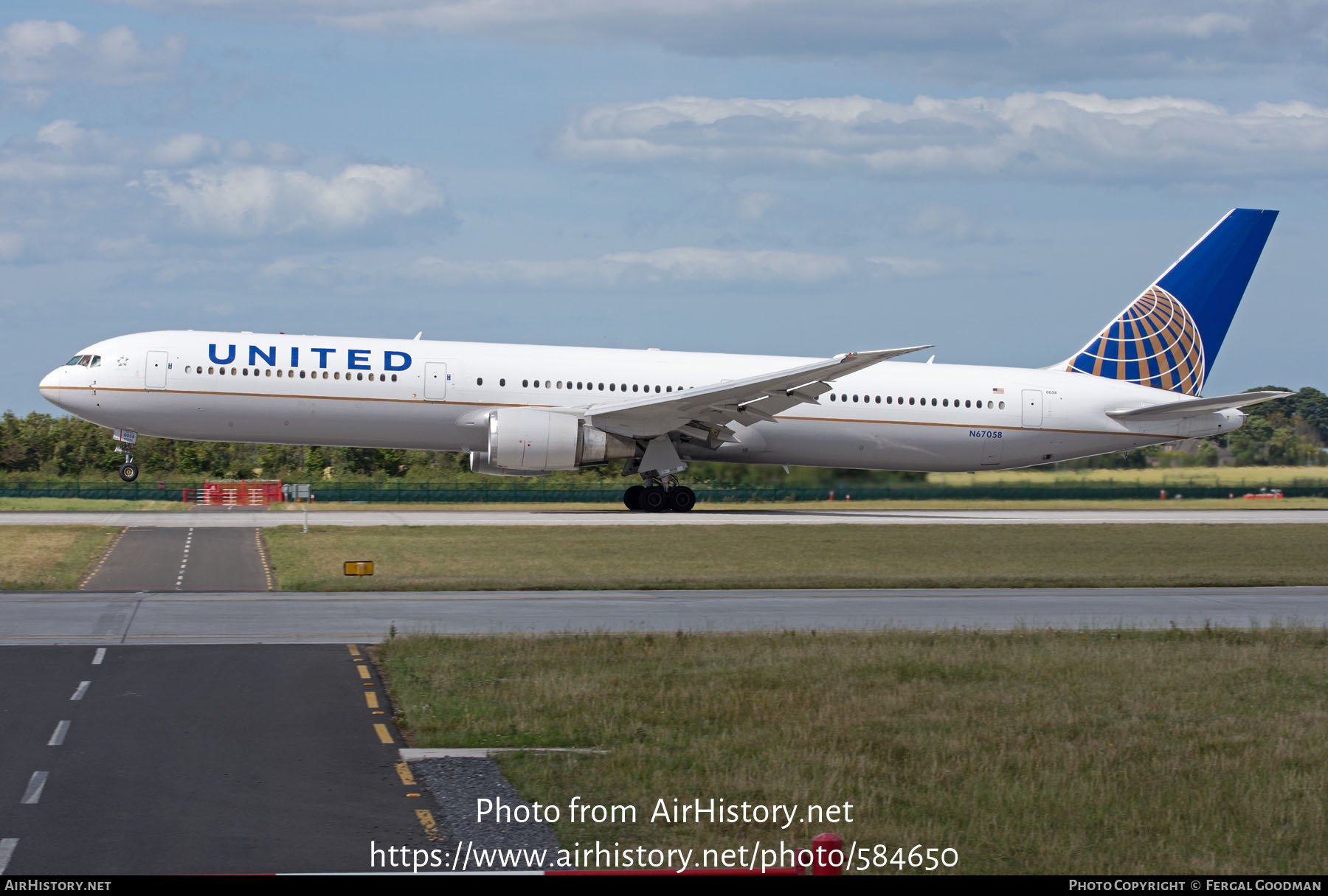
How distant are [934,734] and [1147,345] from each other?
36638 millimetres

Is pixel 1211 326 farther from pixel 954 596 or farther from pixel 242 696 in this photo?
pixel 242 696

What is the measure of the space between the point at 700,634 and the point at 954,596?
7647 mm

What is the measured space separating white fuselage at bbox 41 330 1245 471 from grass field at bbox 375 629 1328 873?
2187cm

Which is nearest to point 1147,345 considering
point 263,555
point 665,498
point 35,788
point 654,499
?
point 665,498

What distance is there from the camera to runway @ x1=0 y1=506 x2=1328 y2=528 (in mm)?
37219

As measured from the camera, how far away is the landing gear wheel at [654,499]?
41.4 metres

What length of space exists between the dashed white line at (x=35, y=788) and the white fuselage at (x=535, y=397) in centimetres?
2809

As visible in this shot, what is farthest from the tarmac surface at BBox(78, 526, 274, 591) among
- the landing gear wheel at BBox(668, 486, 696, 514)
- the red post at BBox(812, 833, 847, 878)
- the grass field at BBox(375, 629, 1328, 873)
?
the red post at BBox(812, 833, 847, 878)

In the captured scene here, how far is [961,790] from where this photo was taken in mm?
10148

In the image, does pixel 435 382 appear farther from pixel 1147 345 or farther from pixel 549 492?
pixel 1147 345

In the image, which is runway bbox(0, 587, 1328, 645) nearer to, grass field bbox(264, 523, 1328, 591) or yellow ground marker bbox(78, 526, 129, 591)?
grass field bbox(264, 523, 1328, 591)

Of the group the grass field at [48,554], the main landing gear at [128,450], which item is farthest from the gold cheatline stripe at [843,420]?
the grass field at [48,554]

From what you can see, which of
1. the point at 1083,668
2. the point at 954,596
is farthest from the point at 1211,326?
the point at 1083,668
